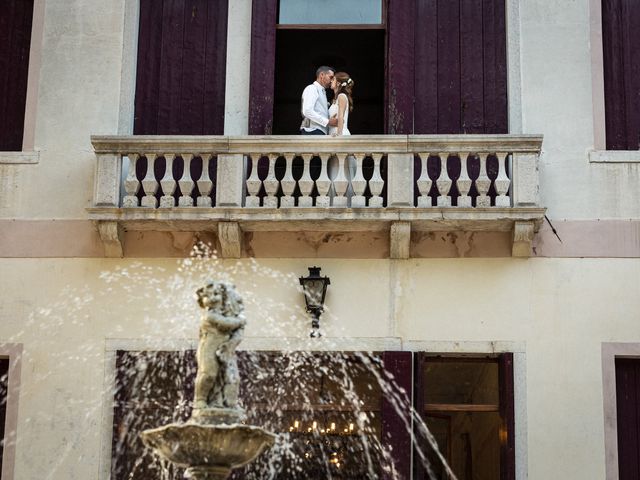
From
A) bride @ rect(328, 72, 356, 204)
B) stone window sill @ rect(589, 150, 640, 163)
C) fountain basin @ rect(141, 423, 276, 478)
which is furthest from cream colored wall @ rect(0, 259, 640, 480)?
fountain basin @ rect(141, 423, 276, 478)

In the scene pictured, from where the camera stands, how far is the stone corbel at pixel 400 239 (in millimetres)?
15828

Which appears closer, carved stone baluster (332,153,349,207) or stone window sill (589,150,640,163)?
carved stone baluster (332,153,349,207)

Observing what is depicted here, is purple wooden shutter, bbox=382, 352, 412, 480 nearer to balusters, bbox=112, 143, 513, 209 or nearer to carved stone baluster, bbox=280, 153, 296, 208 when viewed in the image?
balusters, bbox=112, 143, 513, 209

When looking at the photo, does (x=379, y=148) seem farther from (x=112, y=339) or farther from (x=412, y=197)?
(x=112, y=339)

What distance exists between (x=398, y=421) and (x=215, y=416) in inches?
147

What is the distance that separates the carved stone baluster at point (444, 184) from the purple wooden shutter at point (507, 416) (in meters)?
1.68

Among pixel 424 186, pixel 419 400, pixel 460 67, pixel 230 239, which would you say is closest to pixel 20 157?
pixel 230 239

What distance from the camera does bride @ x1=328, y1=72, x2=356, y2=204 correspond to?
16250 millimetres

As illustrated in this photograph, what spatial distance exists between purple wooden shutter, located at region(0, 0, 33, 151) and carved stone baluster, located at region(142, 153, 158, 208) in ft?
5.45

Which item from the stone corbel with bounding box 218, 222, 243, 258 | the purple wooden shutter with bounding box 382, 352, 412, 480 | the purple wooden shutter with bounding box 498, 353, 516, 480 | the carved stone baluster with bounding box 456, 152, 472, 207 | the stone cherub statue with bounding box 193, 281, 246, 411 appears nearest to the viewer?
the stone cherub statue with bounding box 193, 281, 246, 411

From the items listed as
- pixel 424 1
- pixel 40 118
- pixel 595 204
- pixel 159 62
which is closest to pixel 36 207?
pixel 40 118

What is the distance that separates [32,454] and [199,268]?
2579 mm

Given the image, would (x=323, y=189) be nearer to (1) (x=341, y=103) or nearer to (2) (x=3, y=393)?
(1) (x=341, y=103)

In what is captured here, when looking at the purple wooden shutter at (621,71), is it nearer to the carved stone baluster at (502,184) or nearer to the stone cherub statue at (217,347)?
the carved stone baluster at (502,184)
